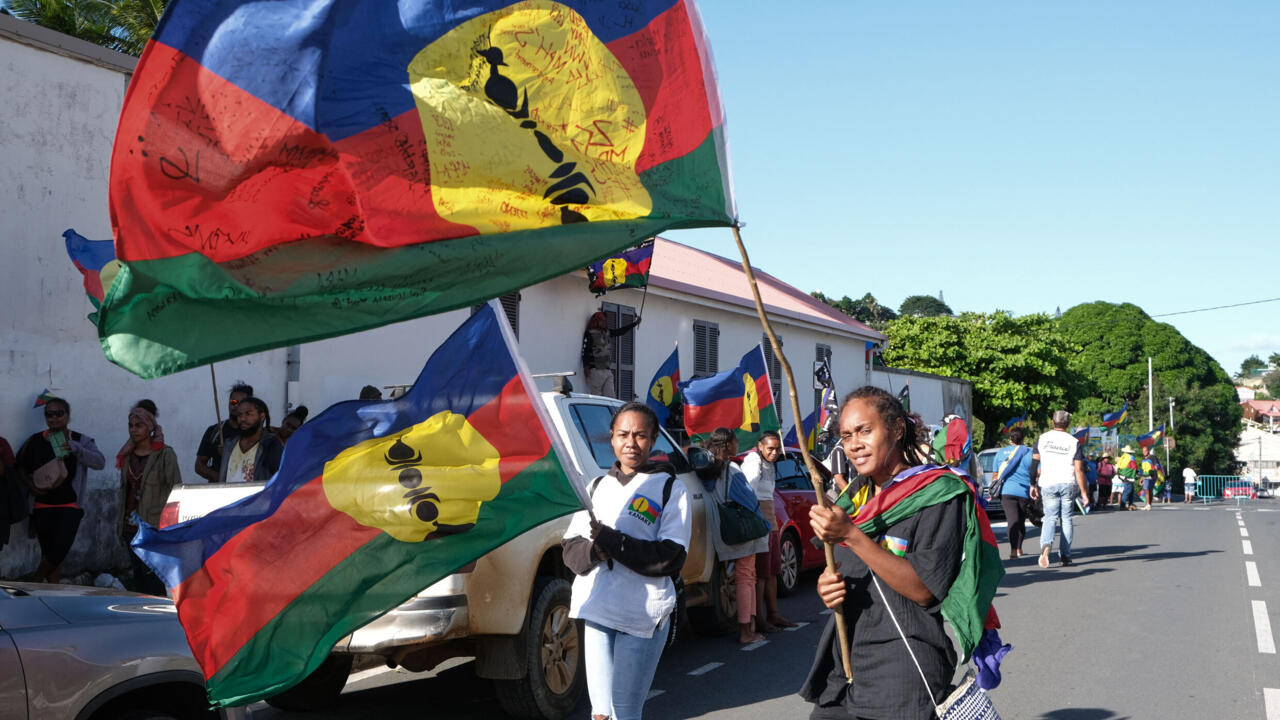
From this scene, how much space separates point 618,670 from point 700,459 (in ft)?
12.2

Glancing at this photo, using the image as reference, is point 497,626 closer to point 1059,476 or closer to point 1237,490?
point 1059,476

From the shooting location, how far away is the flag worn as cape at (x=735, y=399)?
1214 centimetres

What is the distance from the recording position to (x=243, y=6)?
3.27 metres

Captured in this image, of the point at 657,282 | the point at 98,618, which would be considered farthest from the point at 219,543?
the point at 657,282

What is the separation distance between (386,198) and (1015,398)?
4041 cm

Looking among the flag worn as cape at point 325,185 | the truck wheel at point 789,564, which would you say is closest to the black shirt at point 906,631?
the flag worn as cape at point 325,185

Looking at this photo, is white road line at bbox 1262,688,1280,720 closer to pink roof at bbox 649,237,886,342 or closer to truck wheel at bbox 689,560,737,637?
truck wheel at bbox 689,560,737,637

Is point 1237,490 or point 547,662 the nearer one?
point 547,662

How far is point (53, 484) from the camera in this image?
8.98m

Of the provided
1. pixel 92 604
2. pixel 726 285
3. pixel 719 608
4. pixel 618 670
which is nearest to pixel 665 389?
pixel 719 608

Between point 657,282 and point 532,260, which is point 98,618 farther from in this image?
point 657,282

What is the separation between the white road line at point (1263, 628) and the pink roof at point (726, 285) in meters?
9.95

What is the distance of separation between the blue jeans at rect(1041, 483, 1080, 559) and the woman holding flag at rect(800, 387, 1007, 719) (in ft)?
35.8

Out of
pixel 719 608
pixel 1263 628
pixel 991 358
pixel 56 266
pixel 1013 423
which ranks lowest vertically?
pixel 1263 628
